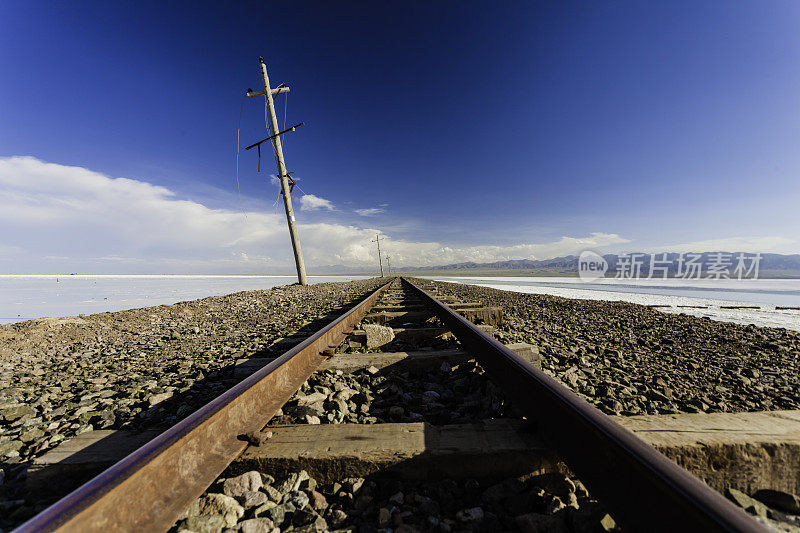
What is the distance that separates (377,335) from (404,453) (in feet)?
6.38

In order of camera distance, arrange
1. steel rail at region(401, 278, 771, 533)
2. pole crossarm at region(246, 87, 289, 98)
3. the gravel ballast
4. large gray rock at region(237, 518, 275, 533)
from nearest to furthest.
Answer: steel rail at region(401, 278, 771, 533)
large gray rock at region(237, 518, 275, 533)
the gravel ballast
pole crossarm at region(246, 87, 289, 98)

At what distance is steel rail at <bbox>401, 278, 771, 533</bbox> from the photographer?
63 centimetres

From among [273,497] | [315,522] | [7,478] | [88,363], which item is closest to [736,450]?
[315,522]

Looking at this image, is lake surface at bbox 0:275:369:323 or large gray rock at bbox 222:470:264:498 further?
lake surface at bbox 0:275:369:323

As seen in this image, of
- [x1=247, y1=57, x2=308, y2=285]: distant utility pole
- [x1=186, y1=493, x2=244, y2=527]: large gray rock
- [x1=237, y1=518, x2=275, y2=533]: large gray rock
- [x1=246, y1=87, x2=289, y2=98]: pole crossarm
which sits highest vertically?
[x1=246, y1=87, x2=289, y2=98]: pole crossarm

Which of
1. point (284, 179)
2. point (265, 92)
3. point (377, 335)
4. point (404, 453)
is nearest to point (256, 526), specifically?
point (404, 453)

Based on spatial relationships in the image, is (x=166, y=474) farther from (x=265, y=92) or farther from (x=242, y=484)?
(x=265, y=92)

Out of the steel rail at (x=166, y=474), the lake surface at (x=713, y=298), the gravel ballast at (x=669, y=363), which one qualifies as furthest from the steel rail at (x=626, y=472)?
the lake surface at (x=713, y=298)

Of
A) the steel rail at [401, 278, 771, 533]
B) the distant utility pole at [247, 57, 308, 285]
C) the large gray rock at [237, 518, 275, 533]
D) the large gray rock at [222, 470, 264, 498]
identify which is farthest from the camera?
the distant utility pole at [247, 57, 308, 285]

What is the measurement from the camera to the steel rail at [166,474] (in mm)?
688

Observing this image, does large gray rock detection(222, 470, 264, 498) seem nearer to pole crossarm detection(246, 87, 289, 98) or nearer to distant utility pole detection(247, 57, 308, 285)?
distant utility pole detection(247, 57, 308, 285)

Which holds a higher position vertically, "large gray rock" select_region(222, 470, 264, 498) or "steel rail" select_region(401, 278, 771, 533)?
"steel rail" select_region(401, 278, 771, 533)

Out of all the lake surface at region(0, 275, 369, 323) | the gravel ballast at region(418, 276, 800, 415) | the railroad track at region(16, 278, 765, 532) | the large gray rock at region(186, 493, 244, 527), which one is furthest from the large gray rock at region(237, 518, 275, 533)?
Result: the lake surface at region(0, 275, 369, 323)

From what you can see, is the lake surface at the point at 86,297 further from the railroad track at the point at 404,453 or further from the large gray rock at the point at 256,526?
the large gray rock at the point at 256,526
